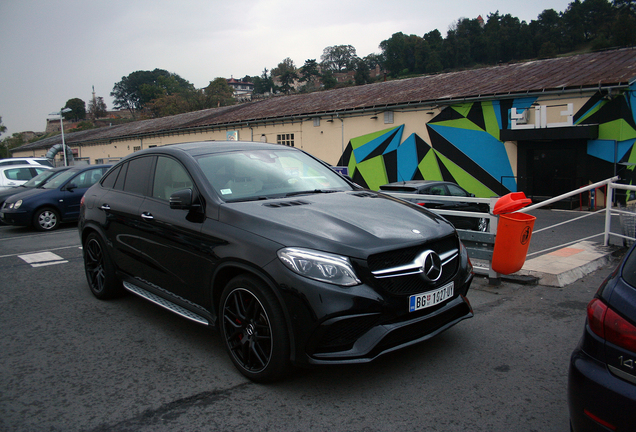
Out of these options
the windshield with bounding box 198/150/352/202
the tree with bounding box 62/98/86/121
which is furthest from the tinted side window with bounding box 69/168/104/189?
the tree with bounding box 62/98/86/121

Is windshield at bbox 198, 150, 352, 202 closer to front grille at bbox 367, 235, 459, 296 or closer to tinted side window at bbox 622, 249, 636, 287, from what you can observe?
front grille at bbox 367, 235, 459, 296

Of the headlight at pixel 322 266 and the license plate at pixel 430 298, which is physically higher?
the headlight at pixel 322 266

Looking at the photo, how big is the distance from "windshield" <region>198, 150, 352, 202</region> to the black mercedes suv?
15mm

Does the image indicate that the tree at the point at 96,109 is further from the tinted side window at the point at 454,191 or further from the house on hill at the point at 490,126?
the tinted side window at the point at 454,191

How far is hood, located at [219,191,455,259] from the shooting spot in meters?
3.04

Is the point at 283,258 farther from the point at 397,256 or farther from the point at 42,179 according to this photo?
the point at 42,179

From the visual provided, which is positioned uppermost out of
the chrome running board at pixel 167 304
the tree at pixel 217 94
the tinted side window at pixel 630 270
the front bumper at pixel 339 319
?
the tree at pixel 217 94

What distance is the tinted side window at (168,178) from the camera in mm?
4129

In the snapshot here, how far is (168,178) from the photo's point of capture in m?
4.32

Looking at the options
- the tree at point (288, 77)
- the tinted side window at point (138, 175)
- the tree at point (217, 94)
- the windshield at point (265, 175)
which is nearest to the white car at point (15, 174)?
the tinted side window at point (138, 175)

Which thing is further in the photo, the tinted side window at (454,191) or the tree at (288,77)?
the tree at (288,77)

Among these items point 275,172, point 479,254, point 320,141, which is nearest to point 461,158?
point 320,141

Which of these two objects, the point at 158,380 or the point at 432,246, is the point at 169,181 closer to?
the point at 158,380

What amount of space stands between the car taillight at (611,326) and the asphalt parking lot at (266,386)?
0.95 m
